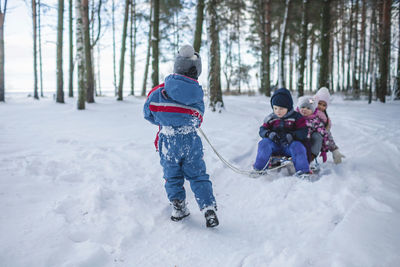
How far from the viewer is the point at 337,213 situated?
86.6 inches

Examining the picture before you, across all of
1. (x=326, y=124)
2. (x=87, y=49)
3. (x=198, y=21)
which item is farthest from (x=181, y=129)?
(x=87, y=49)

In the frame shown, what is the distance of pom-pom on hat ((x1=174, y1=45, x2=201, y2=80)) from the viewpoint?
2.20m

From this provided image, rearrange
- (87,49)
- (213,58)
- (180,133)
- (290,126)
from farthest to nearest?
(87,49)
(213,58)
(290,126)
(180,133)

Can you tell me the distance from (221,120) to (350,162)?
403cm

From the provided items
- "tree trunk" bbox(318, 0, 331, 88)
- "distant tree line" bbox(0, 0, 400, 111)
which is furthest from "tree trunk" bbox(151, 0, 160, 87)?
"tree trunk" bbox(318, 0, 331, 88)

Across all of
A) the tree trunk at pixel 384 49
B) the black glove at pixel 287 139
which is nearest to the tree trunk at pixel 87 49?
the black glove at pixel 287 139

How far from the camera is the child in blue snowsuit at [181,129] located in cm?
217

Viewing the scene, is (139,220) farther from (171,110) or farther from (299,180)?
(299,180)

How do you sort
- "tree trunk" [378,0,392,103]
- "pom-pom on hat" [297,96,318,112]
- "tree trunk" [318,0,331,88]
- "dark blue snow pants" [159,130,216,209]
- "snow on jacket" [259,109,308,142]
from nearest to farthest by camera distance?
"dark blue snow pants" [159,130,216,209] < "snow on jacket" [259,109,308,142] < "pom-pom on hat" [297,96,318,112] < "tree trunk" [318,0,331,88] < "tree trunk" [378,0,392,103]

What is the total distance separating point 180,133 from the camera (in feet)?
7.34

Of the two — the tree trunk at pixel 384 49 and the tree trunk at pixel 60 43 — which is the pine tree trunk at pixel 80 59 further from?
the tree trunk at pixel 384 49

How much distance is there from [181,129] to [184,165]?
0.33 metres

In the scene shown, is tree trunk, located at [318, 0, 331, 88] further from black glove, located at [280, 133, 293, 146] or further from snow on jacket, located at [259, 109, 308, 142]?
black glove, located at [280, 133, 293, 146]

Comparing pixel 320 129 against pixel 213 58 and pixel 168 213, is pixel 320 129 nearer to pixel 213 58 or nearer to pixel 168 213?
pixel 168 213
